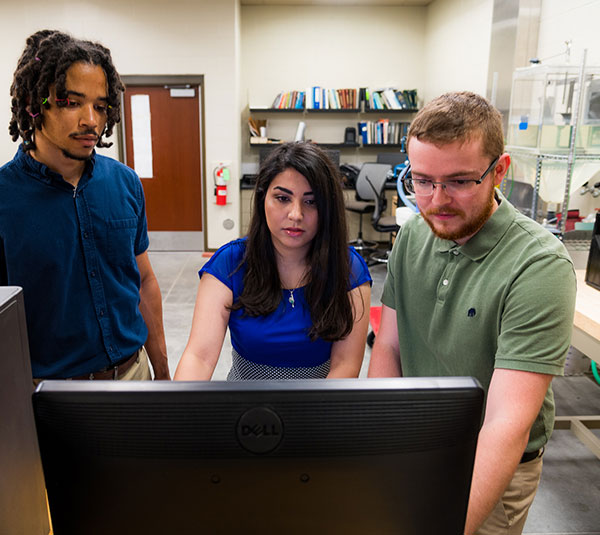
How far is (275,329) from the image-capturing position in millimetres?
1438

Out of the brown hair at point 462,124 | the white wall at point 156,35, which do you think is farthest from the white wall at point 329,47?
the brown hair at point 462,124

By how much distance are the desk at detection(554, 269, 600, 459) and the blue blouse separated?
101 cm

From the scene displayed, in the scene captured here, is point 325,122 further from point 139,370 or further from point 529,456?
point 529,456

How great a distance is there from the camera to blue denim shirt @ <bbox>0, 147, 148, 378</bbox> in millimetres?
1311

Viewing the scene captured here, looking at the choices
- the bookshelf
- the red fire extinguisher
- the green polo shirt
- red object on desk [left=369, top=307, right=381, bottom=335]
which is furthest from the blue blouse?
the bookshelf

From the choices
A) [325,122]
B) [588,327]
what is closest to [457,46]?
[325,122]

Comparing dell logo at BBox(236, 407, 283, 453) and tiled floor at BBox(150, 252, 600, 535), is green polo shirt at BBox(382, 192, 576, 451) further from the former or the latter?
tiled floor at BBox(150, 252, 600, 535)

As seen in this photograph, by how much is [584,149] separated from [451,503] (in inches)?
110

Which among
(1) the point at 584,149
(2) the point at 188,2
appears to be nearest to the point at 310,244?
(1) the point at 584,149

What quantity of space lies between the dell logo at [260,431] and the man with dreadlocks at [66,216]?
3.28 feet

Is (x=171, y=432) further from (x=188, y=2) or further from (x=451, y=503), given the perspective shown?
(x=188, y=2)

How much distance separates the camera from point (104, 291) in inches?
57.3

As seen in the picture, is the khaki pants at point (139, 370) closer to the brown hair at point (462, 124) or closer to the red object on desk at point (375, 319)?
the brown hair at point (462, 124)

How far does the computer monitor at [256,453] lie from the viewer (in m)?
0.52
